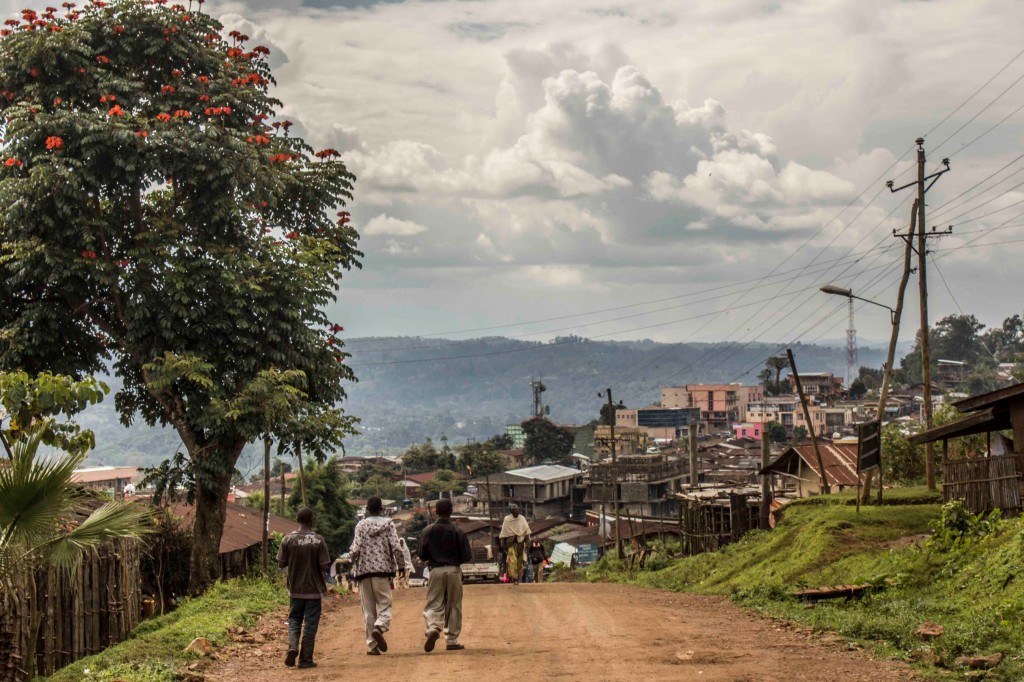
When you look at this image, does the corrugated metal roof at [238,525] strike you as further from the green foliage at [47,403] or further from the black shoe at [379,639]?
the black shoe at [379,639]

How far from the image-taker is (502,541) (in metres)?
25.1

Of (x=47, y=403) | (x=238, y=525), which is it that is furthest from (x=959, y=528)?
(x=238, y=525)

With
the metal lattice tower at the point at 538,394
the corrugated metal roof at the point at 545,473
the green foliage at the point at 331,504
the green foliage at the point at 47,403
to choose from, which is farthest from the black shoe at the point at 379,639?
the metal lattice tower at the point at 538,394

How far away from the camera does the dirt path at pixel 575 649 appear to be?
11055mm

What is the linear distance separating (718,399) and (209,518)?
176808mm

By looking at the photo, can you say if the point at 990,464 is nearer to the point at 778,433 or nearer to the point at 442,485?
the point at 442,485

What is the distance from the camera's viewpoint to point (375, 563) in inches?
521

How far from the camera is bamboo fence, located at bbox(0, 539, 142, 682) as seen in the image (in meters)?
13.6

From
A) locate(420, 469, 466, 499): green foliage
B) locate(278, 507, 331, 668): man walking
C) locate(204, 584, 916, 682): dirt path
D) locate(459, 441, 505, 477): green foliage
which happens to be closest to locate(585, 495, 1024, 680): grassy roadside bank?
locate(204, 584, 916, 682): dirt path

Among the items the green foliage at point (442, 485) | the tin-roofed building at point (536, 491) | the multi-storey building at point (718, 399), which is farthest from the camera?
the multi-storey building at point (718, 399)

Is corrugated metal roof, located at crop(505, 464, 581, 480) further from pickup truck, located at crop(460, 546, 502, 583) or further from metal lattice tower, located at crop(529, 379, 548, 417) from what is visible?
pickup truck, located at crop(460, 546, 502, 583)

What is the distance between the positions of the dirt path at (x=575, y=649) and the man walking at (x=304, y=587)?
271 mm

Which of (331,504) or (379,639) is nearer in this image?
(379,639)

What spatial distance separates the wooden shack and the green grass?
43.6 ft
